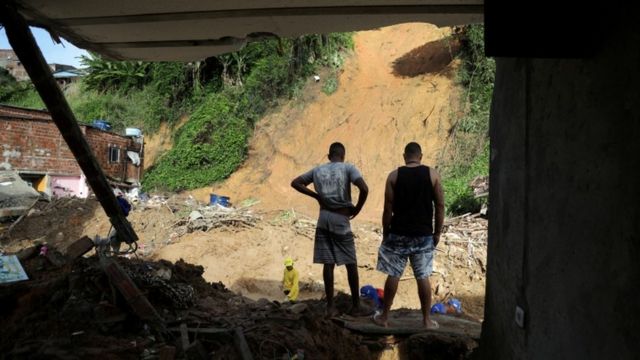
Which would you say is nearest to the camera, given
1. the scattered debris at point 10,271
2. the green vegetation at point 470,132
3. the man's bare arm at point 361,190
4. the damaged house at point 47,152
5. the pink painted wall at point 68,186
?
the scattered debris at point 10,271

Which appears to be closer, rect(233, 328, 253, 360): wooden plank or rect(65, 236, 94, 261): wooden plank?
rect(233, 328, 253, 360): wooden plank

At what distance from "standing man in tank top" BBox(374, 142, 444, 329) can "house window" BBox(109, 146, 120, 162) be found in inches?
703

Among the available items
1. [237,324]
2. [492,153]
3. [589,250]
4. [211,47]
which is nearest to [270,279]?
[237,324]

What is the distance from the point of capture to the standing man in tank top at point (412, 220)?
14.6 feet

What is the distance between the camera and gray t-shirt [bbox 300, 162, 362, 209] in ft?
16.4

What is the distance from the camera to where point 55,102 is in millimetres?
4148

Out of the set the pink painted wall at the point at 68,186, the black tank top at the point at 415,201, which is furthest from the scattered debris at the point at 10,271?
the pink painted wall at the point at 68,186

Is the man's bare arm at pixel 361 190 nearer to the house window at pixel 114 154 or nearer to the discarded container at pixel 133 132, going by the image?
the house window at pixel 114 154

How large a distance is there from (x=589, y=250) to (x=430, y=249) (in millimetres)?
2523

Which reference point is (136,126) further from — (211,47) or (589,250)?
(589,250)

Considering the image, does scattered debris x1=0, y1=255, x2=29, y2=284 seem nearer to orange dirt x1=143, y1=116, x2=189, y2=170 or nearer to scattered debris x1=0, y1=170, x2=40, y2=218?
scattered debris x1=0, y1=170, x2=40, y2=218

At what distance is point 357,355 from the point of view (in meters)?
4.40

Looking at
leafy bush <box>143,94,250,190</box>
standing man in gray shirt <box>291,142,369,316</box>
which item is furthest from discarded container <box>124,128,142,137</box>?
standing man in gray shirt <box>291,142,369,316</box>

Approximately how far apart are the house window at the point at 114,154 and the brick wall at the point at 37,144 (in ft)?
0.54
